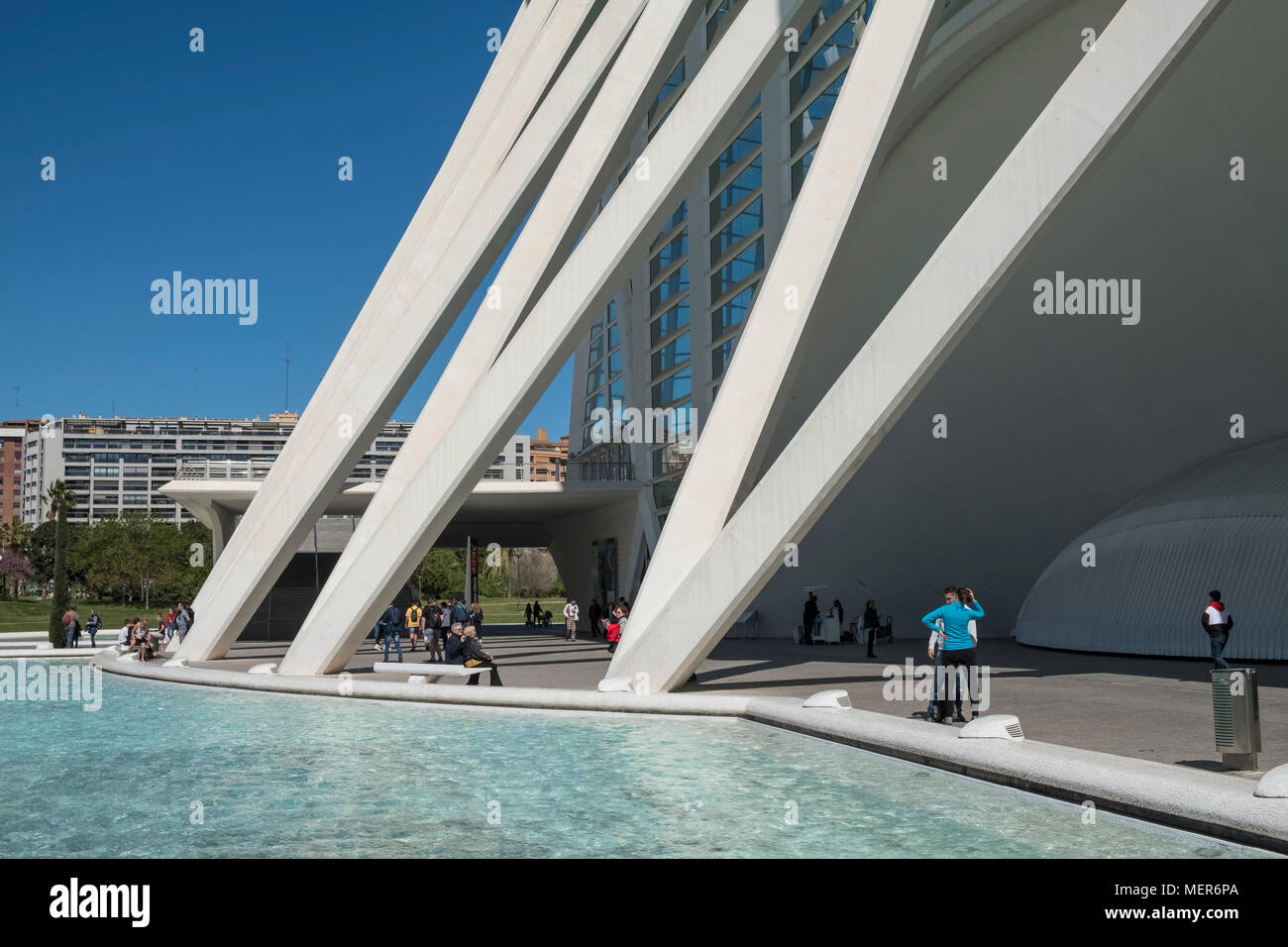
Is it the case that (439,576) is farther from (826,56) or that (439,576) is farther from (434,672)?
(434,672)

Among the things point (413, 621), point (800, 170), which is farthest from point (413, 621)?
point (800, 170)

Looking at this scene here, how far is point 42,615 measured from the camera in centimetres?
6712

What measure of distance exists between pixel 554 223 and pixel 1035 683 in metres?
10.3

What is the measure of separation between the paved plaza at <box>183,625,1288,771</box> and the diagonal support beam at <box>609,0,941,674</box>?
2.04 m

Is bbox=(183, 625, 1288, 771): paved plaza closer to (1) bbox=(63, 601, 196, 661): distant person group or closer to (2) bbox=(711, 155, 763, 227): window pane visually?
(1) bbox=(63, 601, 196, 661): distant person group

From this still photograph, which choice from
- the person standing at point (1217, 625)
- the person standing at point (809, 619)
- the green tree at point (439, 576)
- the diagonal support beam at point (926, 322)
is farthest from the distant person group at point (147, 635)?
the green tree at point (439, 576)

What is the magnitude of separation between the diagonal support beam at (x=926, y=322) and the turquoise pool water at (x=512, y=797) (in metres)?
1.79

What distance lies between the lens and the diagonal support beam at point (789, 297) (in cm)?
1507

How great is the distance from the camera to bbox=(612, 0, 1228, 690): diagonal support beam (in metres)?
12.5

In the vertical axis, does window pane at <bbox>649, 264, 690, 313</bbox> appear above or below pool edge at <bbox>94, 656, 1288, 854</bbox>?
above

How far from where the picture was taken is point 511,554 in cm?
11950

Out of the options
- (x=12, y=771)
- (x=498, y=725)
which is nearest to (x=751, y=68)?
(x=498, y=725)

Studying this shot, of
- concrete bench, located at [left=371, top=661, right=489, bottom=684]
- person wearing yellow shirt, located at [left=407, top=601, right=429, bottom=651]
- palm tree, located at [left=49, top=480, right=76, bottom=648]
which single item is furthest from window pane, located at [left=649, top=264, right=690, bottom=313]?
concrete bench, located at [left=371, top=661, right=489, bottom=684]

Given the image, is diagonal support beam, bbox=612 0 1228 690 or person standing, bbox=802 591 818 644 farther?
person standing, bbox=802 591 818 644
